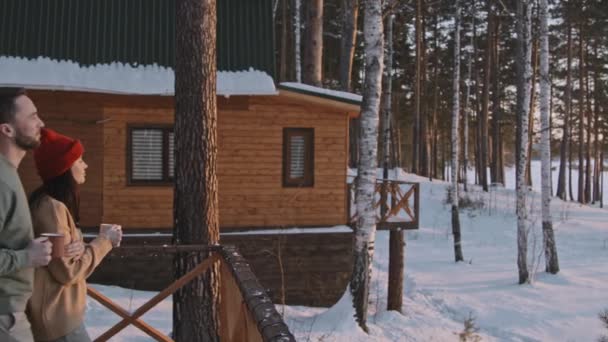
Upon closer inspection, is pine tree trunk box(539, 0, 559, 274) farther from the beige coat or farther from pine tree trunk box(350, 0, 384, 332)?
the beige coat

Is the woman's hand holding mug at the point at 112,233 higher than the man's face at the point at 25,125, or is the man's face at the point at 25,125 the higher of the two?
the man's face at the point at 25,125

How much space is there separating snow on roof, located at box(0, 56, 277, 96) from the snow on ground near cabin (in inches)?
143

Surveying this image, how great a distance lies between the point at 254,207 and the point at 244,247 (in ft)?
2.79

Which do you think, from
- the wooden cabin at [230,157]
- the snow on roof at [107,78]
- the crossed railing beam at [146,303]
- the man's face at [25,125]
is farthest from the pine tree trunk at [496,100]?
the man's face at [25,125]

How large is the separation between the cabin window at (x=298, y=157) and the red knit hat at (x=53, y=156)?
29.8 feet

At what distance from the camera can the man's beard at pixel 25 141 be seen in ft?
7.93

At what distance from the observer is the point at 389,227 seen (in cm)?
1219

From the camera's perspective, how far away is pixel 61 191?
2.74 meters

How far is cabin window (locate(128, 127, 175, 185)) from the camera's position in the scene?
37.1 ft

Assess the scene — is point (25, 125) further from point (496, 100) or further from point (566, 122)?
point (566, 122)

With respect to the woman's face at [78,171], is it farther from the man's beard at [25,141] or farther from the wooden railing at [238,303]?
the wooden railing at [238,303]

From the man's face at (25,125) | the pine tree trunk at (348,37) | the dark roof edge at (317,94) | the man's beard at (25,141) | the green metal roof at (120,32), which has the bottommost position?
the man's beard at (25,141)

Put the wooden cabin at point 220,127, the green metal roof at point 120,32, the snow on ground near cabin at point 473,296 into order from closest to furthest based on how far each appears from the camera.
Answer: the snow on ground near cabin at point 473,296 → the wooden cabin at point 220,127 → the green metal roof at point 120,32

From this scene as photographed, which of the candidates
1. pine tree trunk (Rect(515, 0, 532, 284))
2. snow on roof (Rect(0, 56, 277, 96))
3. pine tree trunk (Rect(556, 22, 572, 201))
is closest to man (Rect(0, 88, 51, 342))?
snow on roof (Rect(0, 56, 277, 96))
